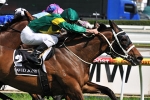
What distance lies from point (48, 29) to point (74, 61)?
568mm

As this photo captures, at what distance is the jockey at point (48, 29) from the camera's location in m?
5.99

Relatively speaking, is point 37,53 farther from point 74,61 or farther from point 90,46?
point 90,46

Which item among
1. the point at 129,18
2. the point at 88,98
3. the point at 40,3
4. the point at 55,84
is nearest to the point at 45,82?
the point at 55,84

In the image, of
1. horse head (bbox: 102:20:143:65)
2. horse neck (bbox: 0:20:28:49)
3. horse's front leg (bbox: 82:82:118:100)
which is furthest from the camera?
horse neck (bbox: 0:20:28:49)

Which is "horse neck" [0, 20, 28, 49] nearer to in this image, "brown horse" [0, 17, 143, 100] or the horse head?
"brown horse" [0, 17, 143, 100]

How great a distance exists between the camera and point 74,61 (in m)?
6.10

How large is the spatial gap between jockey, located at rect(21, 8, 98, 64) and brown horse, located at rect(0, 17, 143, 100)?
0.16 metres

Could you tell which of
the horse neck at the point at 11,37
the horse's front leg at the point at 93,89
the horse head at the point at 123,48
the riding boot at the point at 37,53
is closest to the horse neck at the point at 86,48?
the horse head at the point at 123,48

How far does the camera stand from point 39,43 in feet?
20.6

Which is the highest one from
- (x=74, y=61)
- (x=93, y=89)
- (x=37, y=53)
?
(x=37, y=53)

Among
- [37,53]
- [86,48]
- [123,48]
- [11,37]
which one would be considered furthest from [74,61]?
[11,37]

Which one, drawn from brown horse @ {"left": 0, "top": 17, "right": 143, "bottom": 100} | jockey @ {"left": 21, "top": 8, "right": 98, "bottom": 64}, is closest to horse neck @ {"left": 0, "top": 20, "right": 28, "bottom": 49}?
jockey @ {"left": 21, "top": 8, "right": 98, "bottom": 64}

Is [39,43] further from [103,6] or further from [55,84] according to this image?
[103,6]

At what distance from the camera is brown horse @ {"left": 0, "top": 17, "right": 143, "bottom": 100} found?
237 inches
